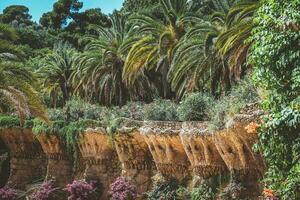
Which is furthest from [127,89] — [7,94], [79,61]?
[7,94]

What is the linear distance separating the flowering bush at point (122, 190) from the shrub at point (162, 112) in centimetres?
289

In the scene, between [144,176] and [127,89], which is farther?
[127,89]

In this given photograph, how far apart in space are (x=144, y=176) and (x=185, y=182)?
101 inches

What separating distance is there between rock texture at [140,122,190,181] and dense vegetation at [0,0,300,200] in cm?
60

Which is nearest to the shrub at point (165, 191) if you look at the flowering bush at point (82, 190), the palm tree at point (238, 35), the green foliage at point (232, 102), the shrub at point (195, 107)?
the shrub at point (195, 107)

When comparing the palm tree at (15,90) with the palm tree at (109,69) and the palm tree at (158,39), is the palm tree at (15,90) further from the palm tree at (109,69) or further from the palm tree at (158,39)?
the palm tree at (109,69)

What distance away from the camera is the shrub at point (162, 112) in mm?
20750

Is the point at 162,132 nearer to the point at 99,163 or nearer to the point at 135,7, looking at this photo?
the point at 99,163

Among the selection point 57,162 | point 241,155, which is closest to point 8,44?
point 241,155

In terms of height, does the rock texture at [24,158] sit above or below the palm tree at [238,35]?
below

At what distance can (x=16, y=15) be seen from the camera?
59.2 m

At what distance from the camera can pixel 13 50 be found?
1759 cm

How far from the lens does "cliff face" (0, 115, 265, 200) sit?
53.9 feet

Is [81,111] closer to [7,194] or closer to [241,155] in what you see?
[7,194]
